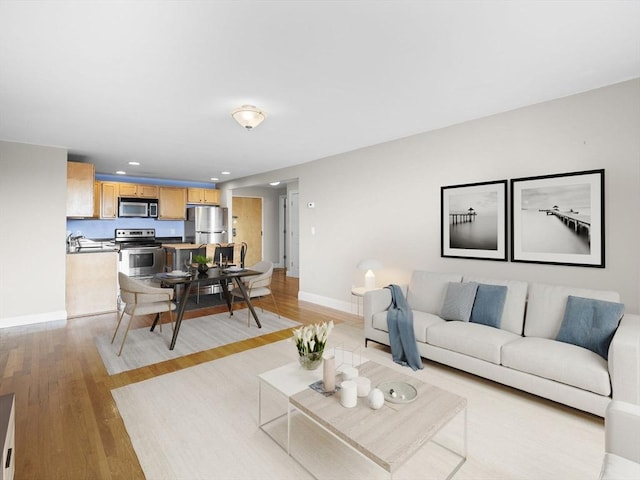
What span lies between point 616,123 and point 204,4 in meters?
3.20

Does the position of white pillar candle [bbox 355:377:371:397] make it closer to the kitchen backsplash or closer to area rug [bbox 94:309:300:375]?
area rug [bbox 94:309:300:375]

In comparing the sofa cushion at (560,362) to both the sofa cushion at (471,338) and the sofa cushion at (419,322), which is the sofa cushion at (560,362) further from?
the sofa cushion at (419,322)

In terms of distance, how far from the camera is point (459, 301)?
3098mm

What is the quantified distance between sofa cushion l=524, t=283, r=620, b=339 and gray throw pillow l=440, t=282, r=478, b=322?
18.1 inches

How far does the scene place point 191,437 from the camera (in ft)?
6.68

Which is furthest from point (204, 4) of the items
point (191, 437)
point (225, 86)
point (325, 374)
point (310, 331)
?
point (191, 437)

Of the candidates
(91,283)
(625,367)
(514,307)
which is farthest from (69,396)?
(625,367)

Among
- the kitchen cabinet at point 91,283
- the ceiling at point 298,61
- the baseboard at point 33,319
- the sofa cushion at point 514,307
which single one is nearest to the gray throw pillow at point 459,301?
the sofa cushion at point 514,307

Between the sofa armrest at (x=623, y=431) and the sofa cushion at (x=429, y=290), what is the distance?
2019 millimetres

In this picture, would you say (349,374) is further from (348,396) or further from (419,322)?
(419,322)

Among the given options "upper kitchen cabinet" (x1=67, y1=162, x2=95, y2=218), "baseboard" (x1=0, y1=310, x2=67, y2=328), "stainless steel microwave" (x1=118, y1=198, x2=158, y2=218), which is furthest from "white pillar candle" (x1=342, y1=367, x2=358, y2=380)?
"stainless steel microwave" (x1=118, y1=198, x2=158, y2=218)

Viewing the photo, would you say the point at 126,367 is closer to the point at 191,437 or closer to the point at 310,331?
the point at 191,437

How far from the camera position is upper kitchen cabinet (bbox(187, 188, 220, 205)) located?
7.79m

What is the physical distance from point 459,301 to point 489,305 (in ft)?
0.85
